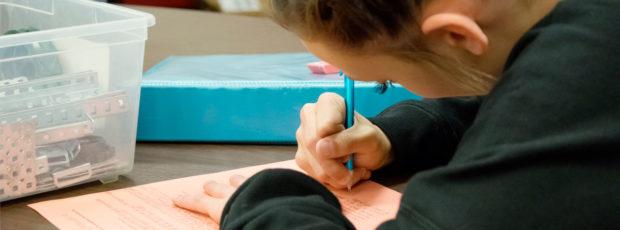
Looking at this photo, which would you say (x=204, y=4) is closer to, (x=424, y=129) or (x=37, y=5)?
(x=37, y=5)

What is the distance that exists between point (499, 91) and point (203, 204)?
30 cm

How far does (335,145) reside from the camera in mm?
718

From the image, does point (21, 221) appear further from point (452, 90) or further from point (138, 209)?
point (452, 90)

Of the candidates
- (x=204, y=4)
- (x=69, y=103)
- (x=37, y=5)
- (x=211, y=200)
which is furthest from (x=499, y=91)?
(x=204, y=4)

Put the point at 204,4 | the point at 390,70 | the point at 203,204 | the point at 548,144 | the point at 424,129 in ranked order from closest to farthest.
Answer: the point at 548,144
the point at 390,70
the point at 203,204
the point at 424,129
the point at 204,4

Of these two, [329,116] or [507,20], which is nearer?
[507,20]

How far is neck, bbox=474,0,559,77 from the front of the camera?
48cm

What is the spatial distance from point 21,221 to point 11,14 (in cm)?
33

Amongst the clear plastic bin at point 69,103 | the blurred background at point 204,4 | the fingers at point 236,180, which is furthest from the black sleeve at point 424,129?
the blurred background at point 204,4

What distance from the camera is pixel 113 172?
0.74 meters

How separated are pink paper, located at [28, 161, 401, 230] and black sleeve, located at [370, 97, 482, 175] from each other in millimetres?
60

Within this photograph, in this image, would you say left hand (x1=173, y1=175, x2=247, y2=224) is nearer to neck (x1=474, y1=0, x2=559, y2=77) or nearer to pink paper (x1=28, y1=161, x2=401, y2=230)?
pink paper (x1=28, y1=161, x2=401, y2=230)

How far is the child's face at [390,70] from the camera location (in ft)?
1.72

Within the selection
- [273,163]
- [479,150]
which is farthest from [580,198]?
[273,163]
